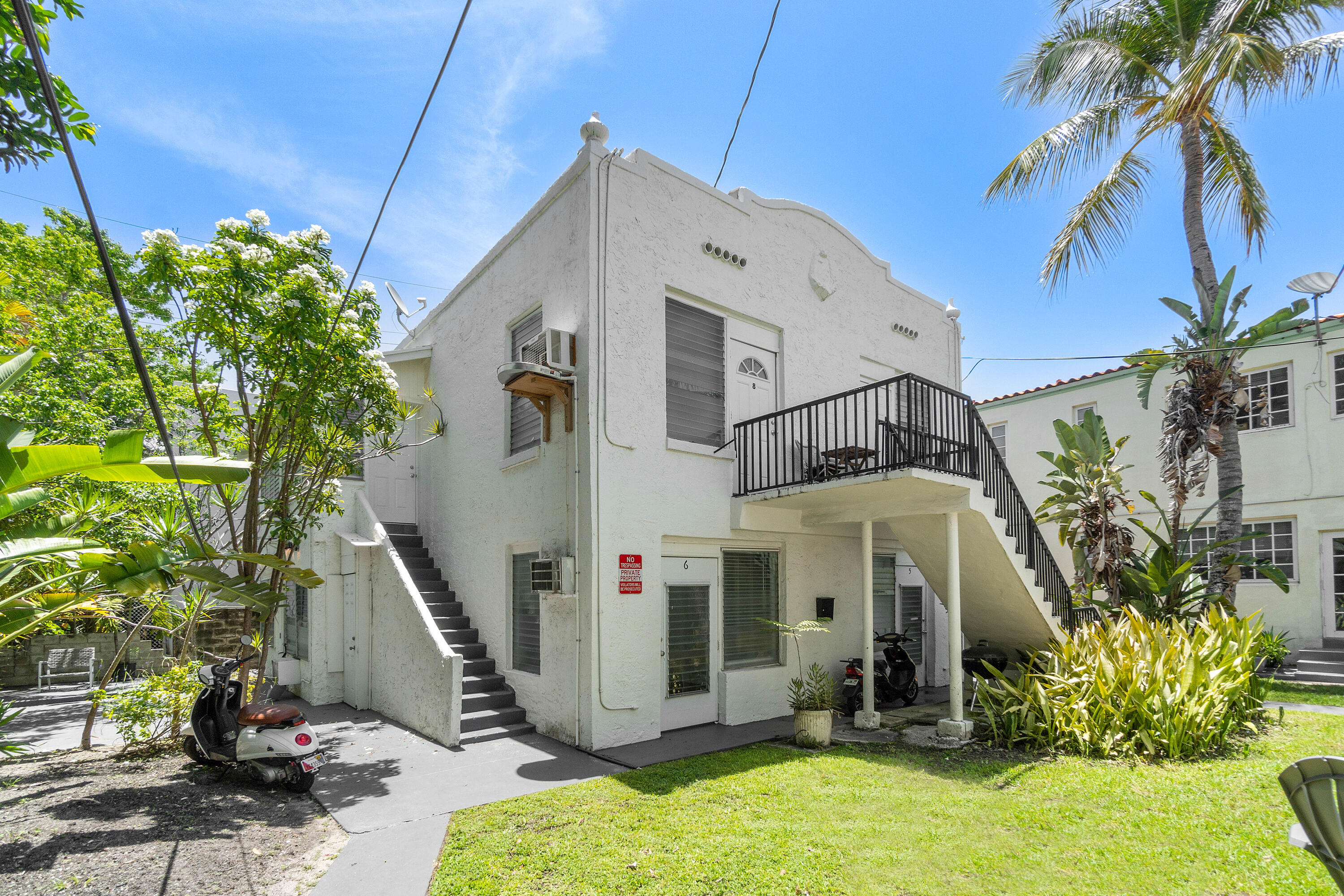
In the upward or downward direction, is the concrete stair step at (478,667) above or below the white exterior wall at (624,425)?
below

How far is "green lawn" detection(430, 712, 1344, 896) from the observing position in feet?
14.2

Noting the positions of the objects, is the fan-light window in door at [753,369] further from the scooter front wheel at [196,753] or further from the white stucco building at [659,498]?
the scooter front wheel at [196,753]

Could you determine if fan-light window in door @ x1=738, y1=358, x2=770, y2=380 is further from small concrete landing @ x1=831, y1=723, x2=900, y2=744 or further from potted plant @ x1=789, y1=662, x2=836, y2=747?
small concrete landing @ x1=831, y1=723, x2=900, y2=744

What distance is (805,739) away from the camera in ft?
25.8

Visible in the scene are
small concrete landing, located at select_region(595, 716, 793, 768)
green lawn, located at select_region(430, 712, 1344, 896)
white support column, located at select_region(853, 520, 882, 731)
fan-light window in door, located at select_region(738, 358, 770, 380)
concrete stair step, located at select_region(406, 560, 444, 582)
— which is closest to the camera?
green lawn, located at select_region(430, 712, 1344, 896)

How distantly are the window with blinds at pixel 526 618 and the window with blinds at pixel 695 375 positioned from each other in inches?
104

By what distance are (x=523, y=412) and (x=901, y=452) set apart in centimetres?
508

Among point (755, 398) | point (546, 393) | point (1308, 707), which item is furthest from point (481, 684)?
point (1308, 707)

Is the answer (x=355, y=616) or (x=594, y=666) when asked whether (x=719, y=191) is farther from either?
(x=355, y=616)

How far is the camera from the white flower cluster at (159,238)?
670 cm

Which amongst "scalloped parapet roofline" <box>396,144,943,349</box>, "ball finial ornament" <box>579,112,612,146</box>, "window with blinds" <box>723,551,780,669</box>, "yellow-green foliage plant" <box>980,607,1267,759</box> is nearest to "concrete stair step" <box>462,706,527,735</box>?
"window with blinds" <box>723,551,780,669</box>

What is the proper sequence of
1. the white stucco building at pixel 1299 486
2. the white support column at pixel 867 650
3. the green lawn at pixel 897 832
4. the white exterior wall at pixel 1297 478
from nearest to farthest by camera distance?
the green lawn at pixel 897 832 < the white support column at pixel 867 650 < the white stucco building at pixel 1299 486 < the white exterior wall at pixel 1297 478

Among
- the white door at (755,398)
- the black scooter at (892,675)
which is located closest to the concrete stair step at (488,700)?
the white door at (755,398)

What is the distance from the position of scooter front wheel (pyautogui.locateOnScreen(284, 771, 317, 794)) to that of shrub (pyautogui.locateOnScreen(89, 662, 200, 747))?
5.01 feet
